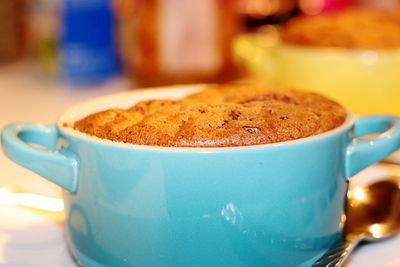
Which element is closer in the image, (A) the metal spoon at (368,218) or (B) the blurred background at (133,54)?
(A) the metal spoon at (368,218)

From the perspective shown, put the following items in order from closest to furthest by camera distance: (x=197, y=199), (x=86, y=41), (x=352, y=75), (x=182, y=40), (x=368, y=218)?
(x=197, y=199) < (x=368, y=218) < (x=352, y=75) < (x=182, y=40) < (x=86, y=41)

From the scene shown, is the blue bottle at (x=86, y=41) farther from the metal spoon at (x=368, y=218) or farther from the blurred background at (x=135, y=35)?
the metal spoon at (x=368, y=218)

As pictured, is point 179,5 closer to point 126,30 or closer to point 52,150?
point 126,30

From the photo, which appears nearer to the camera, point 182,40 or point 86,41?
point 182,40

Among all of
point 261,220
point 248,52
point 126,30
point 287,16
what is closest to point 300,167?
point 261,220

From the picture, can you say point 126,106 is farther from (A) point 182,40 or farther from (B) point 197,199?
(A) point 182,40

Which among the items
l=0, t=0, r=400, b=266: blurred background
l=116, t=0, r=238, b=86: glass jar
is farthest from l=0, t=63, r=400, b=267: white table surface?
l=116, t=0, r=238, b=86: glass jar

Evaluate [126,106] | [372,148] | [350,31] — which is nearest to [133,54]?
[350,31]

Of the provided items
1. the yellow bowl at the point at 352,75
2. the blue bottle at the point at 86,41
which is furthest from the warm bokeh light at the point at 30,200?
the blue bottle at the point at 86,41
